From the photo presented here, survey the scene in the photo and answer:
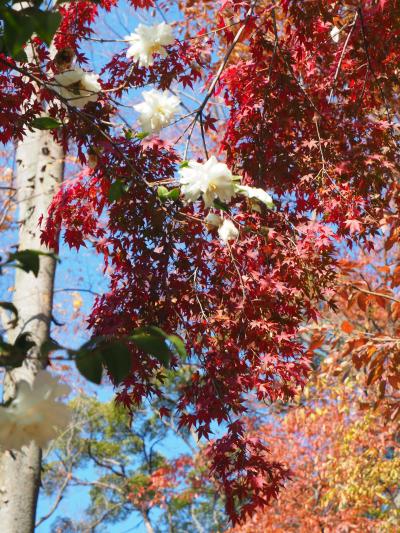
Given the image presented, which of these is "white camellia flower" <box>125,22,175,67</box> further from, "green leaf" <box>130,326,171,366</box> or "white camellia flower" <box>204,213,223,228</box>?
"green leaf" <box>130,326,171,366</box>

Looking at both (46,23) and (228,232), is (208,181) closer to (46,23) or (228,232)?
(228,232)

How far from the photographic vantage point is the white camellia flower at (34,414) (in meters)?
0.99

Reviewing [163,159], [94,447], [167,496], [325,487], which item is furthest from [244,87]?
[94,447]

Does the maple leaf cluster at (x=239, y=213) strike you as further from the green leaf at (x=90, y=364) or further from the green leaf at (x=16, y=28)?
the green leaf at (x=90, y=364)

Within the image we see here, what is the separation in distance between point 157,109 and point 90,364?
1465 mm

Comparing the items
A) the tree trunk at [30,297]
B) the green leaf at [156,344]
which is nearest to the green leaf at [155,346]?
the green leaf at [156,344]

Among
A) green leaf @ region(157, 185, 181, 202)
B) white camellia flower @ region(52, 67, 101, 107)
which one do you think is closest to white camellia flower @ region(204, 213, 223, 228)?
green leaf @ region(157, 185, 181, 202)

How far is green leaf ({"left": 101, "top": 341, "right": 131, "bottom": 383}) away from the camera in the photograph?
985 mm

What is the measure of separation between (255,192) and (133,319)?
2.05ft

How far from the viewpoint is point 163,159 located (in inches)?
98.0

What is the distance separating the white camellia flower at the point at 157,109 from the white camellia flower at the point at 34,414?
56.9 inches

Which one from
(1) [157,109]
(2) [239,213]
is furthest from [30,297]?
(1) [157,109]

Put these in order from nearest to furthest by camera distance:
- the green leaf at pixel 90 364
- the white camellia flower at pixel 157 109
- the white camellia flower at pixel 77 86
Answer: the green leaf at pixel 90 364
the white camellia flower at pixel 77 86
the white camellia flower at pixel 157 109

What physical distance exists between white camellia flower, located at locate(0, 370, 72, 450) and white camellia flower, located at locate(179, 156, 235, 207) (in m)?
1.11
